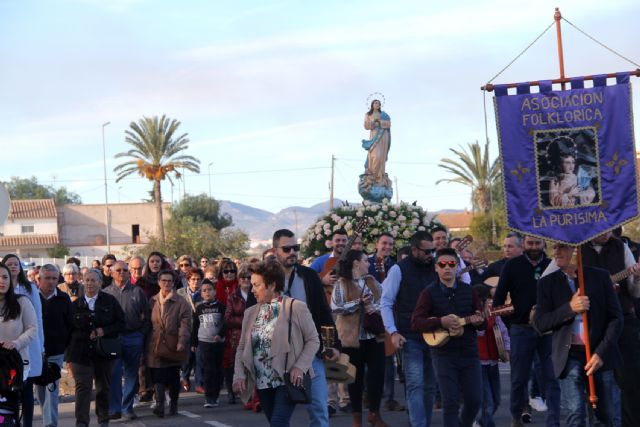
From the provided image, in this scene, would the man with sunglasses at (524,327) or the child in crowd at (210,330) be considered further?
the child in crowd at (210,330)

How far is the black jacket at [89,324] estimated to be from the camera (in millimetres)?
12711

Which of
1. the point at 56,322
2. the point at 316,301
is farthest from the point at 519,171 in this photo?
the point at 56,322

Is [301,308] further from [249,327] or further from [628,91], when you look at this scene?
[628,91]

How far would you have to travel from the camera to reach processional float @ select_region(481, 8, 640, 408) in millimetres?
9180

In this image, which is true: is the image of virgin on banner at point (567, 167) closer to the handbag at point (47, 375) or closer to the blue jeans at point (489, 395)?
the blue jeans at point (489, 395)

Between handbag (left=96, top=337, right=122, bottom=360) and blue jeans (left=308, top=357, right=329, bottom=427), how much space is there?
14.4 ft

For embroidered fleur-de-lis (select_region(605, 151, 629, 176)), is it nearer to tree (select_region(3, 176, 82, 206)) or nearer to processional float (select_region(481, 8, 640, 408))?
processional float (select_region(481, 8, 640, 408))

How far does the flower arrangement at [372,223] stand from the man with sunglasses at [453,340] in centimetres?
913

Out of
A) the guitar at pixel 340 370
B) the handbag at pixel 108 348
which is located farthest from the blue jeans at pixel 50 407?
the guitar at pixel 340 370

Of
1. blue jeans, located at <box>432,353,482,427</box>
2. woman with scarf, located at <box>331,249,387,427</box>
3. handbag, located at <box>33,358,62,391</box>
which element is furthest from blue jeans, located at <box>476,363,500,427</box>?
handbag, located at <box>33,358,62,391</box>

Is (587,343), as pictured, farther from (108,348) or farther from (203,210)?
(203,210)

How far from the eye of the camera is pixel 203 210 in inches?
4419

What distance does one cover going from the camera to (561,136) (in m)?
9.21

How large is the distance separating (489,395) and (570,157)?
10.3 feet
